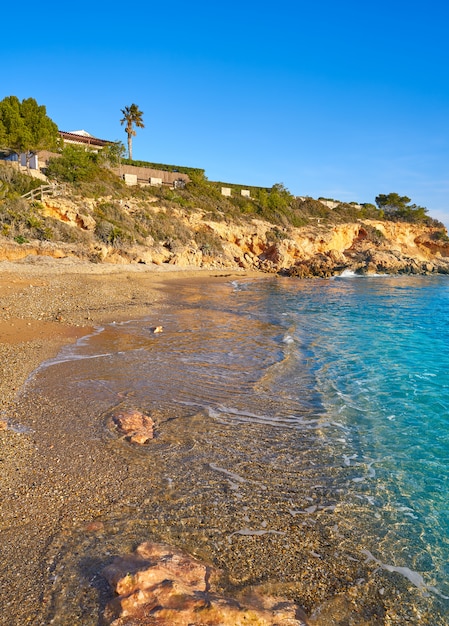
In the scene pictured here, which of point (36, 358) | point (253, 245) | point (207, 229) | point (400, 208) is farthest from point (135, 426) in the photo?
point (400, 208)

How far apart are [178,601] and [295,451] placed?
3507 millimetres

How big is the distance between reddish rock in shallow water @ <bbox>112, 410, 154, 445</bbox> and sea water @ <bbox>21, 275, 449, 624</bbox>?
244 mm

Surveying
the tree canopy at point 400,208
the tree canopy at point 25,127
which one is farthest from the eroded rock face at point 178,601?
the tree canopy at point 400,208

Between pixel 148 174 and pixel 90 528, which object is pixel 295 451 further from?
pixel 148 174

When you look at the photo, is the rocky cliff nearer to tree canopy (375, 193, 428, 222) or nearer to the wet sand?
tree canopy (375, 193, 428, 222)

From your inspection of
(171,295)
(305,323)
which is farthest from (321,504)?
(171,295)

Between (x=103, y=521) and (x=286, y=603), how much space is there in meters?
2.08

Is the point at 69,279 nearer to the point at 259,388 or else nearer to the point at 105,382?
the point at 105,382

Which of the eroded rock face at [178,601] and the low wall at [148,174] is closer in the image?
the eroded rock face at [178,601]

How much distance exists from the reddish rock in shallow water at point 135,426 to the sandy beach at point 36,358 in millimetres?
779

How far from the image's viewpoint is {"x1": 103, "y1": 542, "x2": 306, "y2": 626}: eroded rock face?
2.95 meters

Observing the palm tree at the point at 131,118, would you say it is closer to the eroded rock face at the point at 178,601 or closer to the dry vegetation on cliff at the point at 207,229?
the dry vegetation on cliff at the point at 207,229

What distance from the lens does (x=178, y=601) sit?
3064 millimetres

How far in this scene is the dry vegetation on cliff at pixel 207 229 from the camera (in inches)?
1049
